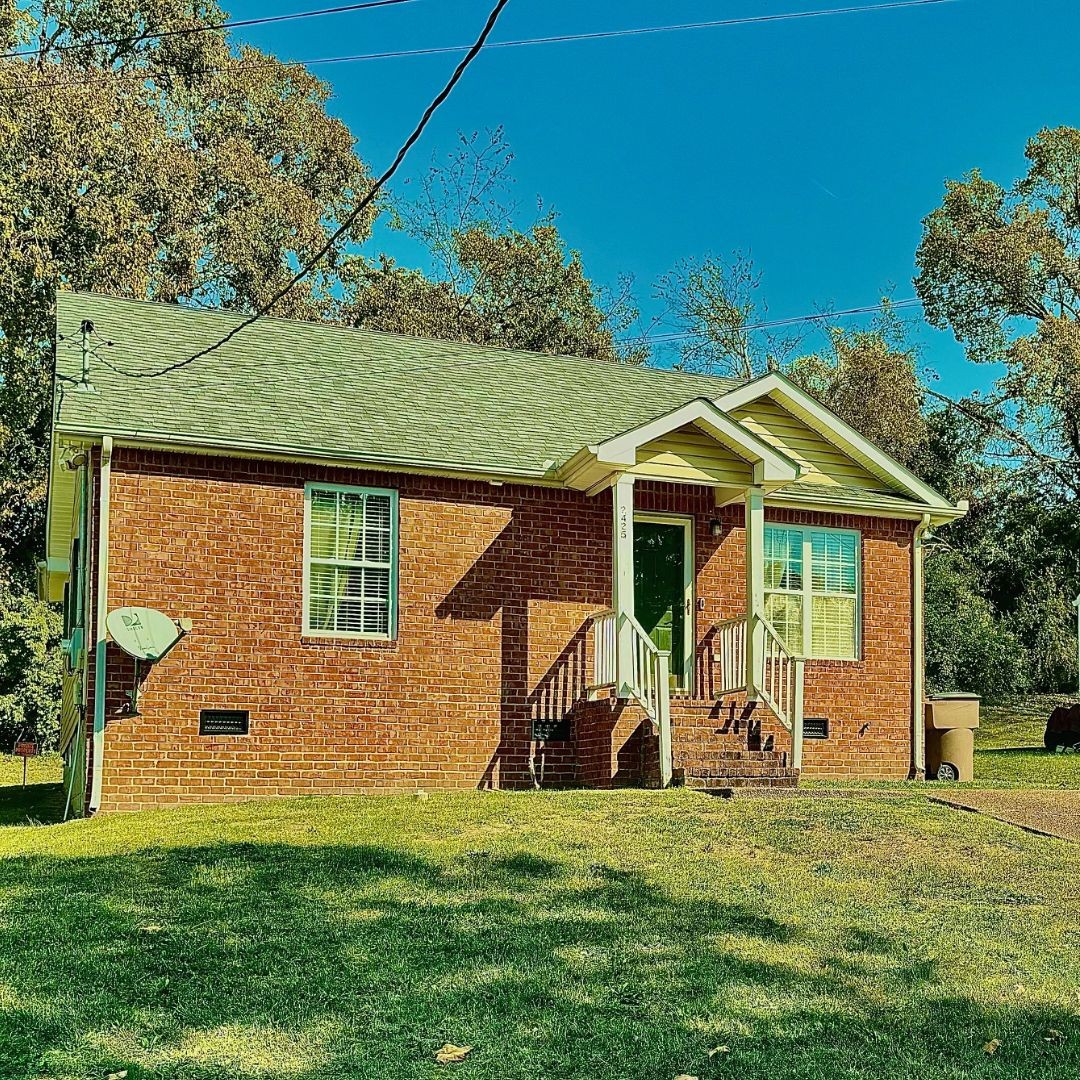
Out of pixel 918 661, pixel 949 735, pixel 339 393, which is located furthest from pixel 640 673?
pixel 949 735

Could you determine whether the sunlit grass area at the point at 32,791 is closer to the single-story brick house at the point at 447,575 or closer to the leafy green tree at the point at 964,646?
the single-story brick house at the point at 447,575

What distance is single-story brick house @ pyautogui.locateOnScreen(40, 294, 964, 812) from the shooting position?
14.0 m

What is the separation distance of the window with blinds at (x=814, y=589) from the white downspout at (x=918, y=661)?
2.92 feet

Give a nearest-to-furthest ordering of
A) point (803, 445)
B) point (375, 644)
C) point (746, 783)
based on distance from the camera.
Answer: point (746, 783) < point (375, 644) < point (803, 445)

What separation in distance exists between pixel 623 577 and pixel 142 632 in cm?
513

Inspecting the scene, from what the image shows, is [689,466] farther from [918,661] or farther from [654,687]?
[918,661]

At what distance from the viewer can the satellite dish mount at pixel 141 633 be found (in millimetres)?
13078

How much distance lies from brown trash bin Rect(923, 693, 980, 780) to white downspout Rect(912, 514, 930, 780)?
0.16 meters

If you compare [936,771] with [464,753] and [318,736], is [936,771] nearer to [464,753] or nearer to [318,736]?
[464,753]

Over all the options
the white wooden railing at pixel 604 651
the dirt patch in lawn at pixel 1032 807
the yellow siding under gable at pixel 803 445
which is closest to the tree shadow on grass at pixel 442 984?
the dirt patch in lawn at pixel 1032 807

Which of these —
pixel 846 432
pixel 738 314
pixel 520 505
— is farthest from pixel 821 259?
pixel 520 505

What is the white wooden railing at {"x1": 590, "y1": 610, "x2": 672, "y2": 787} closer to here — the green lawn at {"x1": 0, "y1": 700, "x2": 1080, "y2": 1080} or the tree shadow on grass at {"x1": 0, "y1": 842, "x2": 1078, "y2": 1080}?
the green lawn at {"x1": 0, "y1": 700, "x2": 1080, "y2": 1080}

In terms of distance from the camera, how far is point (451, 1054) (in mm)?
6383

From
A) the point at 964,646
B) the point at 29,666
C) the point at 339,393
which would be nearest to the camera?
the point at 339,393
